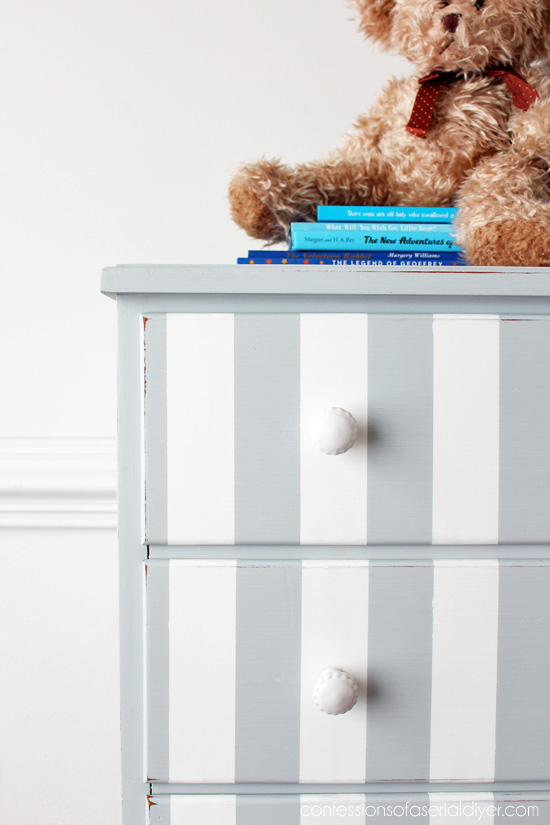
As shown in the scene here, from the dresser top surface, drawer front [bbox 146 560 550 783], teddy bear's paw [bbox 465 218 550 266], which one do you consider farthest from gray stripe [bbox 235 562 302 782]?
teddy bear's paw [bbox 465 218 550 266]

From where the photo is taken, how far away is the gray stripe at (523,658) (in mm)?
480

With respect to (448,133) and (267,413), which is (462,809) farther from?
(448,133)

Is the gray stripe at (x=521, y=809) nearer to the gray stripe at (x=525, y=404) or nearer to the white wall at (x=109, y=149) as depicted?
the gray stripe at (x=525, y=404)

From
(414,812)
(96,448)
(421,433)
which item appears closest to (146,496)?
(421,433)

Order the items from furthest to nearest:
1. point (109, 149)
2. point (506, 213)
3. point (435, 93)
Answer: point (109, 149) < point (435, 93) < point (506, 213)

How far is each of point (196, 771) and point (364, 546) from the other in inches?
9.5

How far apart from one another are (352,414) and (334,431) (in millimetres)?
Result: 51

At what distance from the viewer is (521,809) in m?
0.49

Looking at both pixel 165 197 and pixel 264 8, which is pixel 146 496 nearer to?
pixel 165 197

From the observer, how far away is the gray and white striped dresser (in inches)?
18.5

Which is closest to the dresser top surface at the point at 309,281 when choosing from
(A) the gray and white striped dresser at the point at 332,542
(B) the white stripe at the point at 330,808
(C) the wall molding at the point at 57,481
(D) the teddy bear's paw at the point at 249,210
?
(A) the gray and white striped dresser at the point at 332,542

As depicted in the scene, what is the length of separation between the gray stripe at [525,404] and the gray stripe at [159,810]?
40cm

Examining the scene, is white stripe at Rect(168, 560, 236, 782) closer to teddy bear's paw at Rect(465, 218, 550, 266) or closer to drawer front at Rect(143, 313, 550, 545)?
drawer front at Rect(143, 313, 550, 545)

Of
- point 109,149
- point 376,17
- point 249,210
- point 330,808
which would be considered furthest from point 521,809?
point 109,149
